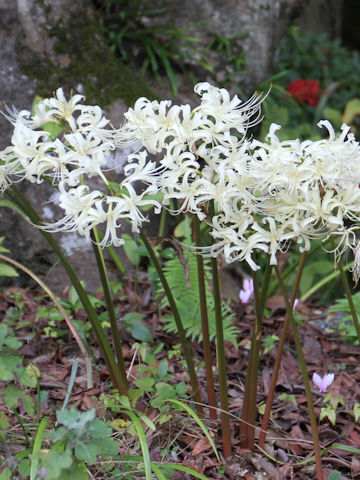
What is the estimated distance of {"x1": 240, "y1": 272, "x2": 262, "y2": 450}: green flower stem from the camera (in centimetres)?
200

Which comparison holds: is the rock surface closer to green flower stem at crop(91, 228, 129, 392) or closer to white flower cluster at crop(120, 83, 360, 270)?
green flower stem at crop(91, 228, 129, 392)

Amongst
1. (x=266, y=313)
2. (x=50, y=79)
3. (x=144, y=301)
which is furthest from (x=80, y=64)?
(x=266, y=313)

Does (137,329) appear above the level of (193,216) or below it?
below

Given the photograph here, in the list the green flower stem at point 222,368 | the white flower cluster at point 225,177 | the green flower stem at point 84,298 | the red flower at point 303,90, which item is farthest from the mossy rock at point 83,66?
the red flower at point 303,90

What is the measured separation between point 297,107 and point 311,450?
4.63 m

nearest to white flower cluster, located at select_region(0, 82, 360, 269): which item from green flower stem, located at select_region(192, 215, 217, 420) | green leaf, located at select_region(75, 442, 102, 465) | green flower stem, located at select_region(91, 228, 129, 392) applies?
green flower stem, located at select_region(192, 215, 217, 420)

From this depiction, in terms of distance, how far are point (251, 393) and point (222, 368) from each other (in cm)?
15

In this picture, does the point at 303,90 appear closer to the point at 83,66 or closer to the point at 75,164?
the point at 83,66

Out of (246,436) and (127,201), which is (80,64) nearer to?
(127,201)

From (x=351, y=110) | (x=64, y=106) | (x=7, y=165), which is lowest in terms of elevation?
(x=351, y=110)

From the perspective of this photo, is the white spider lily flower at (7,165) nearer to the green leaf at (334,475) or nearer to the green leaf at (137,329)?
the green leaf at (137,329)

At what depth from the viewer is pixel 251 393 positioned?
2094 mm

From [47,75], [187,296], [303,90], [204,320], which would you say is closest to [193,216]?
[204,320]

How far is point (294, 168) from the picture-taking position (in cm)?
168
